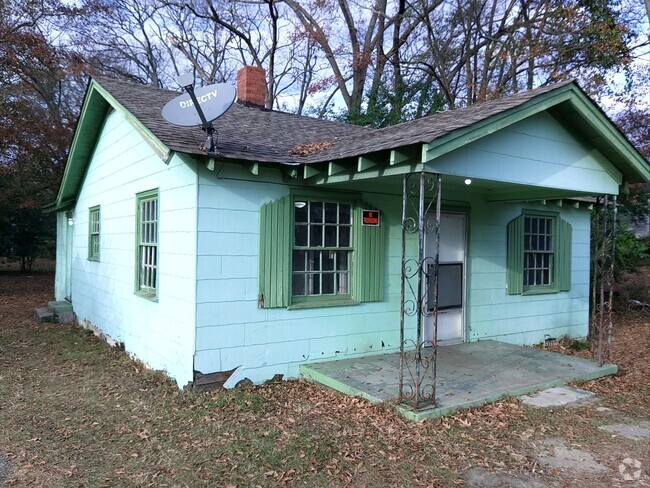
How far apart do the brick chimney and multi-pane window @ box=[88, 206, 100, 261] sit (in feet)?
13.2

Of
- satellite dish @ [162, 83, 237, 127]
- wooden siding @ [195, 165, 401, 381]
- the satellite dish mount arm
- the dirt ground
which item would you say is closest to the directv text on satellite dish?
satellite dish @ [162, 83, 237, 127]

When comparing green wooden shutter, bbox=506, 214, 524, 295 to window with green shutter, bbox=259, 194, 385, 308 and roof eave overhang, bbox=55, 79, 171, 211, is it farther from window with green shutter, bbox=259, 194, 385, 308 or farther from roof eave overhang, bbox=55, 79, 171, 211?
roof eave overhang, bbox=55, 79, 171, 211

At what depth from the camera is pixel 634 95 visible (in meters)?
17.2

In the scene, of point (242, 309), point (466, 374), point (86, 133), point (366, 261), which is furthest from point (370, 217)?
point (86, 133)

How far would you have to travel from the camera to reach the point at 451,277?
782 cm

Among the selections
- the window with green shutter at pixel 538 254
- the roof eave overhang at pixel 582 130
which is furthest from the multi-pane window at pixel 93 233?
the window with green shutter at pixel 538 254

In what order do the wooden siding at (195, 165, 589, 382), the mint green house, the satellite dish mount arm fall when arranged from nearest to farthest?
the satellite dish mount arm, the mint green house, the wooden siding at (195, 165, 589, 382)

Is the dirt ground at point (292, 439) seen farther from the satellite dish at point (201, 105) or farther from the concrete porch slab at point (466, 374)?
the satellite dish at point (201, 105)

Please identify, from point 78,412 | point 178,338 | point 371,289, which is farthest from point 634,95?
point 78,412

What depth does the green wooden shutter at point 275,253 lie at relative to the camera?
6059mm

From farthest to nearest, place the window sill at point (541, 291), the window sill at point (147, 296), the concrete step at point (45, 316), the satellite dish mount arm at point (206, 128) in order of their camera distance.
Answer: the concrete step at point (45, 316) < the window sill at point (541, 291) < the window sill at point (147, 296) < the satellite dish mount arm at point (206, 128)

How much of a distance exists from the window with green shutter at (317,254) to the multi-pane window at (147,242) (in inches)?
74.7

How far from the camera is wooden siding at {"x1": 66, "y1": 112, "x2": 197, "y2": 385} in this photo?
5848mm

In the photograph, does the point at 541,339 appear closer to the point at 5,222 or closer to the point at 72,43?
the point at 5,222
